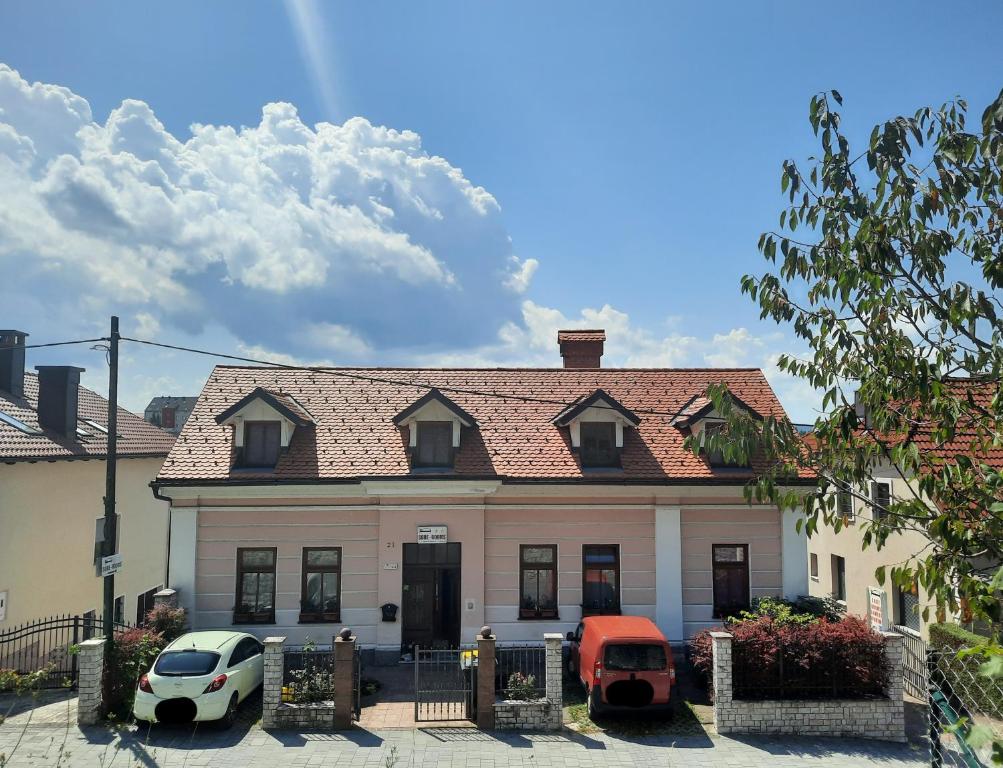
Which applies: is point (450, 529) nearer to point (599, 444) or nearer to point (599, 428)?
point (599, 444)

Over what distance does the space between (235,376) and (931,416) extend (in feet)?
57.4

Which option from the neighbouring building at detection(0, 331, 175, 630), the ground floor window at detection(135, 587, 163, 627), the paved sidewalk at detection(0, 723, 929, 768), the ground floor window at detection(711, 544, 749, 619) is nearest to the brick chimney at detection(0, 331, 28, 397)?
the neighbouring building at detection(0, 331, 175, 630)

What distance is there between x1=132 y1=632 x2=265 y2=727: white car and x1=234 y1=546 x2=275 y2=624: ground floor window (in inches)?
141

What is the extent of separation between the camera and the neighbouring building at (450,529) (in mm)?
15609

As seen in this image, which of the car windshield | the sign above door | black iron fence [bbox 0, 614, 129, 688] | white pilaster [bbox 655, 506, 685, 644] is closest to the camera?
the car windshield

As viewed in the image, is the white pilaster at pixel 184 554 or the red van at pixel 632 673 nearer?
the red van at pixel 632 673

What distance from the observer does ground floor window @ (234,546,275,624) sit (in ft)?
51.2

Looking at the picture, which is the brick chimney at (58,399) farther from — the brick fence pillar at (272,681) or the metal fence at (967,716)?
the metal fence at (967,716)

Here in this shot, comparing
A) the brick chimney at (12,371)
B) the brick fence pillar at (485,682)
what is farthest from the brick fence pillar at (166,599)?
the brick chimney at (12,371)

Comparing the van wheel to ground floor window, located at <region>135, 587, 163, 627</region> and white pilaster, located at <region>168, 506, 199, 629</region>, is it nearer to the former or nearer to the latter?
white pilaster, located at <region>168, 506, 199, 629</region>

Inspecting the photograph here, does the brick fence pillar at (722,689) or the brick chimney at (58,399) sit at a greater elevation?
the brick chimney at (58,399)

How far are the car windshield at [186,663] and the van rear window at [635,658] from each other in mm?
6879

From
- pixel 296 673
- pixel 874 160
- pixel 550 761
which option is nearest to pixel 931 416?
pixel 874 160

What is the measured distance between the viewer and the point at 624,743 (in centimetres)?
1120
